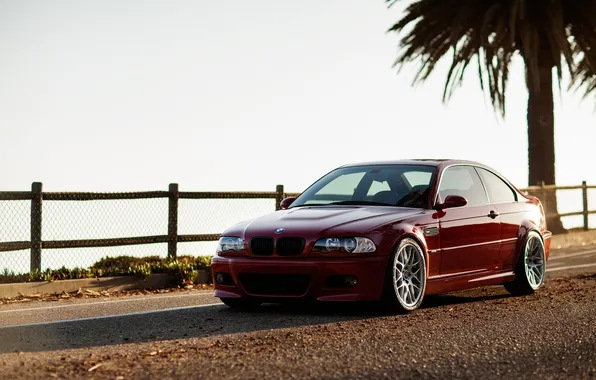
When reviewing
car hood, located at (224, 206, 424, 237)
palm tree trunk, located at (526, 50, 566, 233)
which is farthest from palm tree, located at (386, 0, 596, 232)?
car hood, located at (224, 206, 424, 237)

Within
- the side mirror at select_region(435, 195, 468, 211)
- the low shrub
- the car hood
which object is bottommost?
the low shrub

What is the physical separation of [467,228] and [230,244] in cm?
259

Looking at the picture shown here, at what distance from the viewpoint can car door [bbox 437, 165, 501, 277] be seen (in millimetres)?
9484

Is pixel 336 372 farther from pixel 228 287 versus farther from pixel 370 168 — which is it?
pixel 370 168

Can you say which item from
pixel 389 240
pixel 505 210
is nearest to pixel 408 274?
pixel 389 240

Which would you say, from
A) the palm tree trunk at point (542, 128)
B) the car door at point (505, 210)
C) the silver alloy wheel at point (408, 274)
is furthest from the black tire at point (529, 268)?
the palm tree trunk at point (542, 128)

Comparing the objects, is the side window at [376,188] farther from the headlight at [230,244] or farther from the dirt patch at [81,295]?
the dirt patch at [81,295]

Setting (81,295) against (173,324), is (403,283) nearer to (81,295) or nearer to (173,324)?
(173,324)

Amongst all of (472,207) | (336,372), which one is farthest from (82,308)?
(336,372)

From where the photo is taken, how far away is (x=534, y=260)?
35.8 feet

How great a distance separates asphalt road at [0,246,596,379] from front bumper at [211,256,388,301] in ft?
0.74

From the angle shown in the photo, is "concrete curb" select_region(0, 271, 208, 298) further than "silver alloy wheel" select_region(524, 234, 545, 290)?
Yes

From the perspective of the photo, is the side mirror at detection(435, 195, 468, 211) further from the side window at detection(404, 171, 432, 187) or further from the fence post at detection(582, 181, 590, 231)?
the fence post at detection(582, 181, 590, 231)

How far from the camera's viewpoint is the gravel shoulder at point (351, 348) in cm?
590
